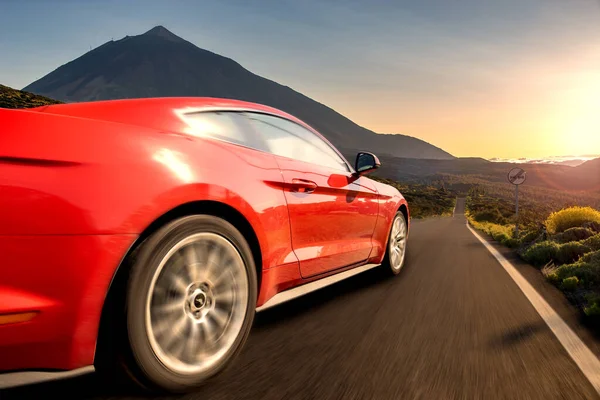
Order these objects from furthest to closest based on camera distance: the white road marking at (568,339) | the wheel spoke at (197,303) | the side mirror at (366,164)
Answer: the side mirror at (366,164) < the white road marking at (568,339) < the wheel spoke at (197,303)

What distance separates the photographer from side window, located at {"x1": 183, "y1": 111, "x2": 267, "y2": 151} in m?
2.67

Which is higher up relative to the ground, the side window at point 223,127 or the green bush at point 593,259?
the side window at point 223,127

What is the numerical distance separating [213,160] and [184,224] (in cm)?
42

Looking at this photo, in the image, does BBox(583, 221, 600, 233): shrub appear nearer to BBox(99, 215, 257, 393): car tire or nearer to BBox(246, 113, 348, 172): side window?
BBox(246, 113, 348, 172): side window

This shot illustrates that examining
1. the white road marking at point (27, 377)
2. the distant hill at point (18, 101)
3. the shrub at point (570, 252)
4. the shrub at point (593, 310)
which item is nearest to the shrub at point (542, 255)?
the shrub at point (570, 252)

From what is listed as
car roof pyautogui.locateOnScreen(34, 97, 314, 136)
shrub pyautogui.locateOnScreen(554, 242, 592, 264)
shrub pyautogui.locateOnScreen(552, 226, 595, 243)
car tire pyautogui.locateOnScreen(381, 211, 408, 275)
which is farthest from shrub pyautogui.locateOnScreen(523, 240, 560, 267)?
car roof pyautogui.locateOnScreen(34, 97, 314, 136)

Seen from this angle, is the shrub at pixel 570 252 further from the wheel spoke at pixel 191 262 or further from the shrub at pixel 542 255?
the wheel spoke at pixel 191 262

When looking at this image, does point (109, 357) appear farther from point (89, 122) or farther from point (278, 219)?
point (278, 219)

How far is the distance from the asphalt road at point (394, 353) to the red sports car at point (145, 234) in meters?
0.31

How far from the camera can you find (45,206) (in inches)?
69.5

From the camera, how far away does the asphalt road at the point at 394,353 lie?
88.3 inches

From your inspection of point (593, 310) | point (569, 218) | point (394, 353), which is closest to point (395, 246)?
point (593, 310)

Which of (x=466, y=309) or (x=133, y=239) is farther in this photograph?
(x=466, y=309)

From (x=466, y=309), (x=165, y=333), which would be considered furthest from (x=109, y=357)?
(x=466, y=309)
